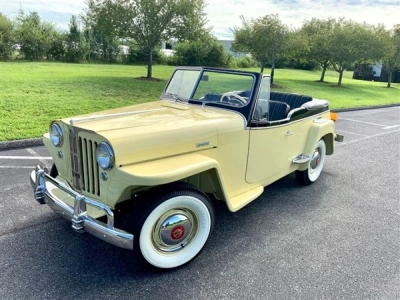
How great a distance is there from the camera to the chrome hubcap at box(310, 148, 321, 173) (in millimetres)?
4309

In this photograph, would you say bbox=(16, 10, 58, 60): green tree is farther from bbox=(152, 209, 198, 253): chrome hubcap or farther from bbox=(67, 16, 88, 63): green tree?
bbox=(152, 209, 198, 253): chrome hubcap

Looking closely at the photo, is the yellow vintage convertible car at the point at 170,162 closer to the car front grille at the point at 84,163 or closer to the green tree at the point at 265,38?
the car front grille at the point at 84,163

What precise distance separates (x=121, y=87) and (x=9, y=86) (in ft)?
11.5

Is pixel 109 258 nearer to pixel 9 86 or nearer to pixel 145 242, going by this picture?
pixel 145 242

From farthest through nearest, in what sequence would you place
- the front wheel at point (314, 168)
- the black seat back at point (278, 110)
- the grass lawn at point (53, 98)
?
the grass lawn at point (53, 98) < the front wheel at point (314, 168) < the black seat back at point (278, 110)

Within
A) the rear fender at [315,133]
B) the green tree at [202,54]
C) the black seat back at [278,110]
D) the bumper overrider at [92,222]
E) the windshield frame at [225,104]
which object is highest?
the green tree at [202,54]

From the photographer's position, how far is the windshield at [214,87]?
329cm

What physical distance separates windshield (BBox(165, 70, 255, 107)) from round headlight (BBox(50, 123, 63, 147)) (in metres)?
1.35

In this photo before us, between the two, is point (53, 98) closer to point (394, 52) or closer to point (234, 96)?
point (234, 96)

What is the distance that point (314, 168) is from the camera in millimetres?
4445

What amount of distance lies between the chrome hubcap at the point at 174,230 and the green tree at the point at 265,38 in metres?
15.1

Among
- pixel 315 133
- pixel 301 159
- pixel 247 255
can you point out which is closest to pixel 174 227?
pixel 247 255

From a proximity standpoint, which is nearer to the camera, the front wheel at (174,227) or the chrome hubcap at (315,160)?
the front wheel at (174,227)

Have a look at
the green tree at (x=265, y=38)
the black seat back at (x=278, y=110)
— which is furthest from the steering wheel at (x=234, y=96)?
the green tree at (x=265, y=38)
